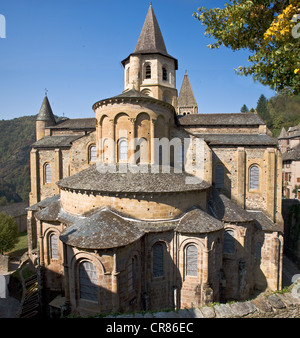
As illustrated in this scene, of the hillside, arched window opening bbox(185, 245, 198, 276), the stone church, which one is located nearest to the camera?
the stone church

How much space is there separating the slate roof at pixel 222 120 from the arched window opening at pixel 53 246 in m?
14.9

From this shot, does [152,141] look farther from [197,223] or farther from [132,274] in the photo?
[132,274]

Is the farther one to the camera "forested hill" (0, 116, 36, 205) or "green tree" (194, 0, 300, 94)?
"forested hill" (0, 116, 36, 205)

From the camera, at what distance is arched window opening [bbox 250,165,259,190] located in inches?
754

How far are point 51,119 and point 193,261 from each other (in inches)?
959

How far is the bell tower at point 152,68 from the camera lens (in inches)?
920

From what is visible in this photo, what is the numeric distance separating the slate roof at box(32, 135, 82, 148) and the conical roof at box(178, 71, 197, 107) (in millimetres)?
22459

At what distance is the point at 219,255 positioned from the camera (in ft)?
43.9

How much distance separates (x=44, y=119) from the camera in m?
26.8

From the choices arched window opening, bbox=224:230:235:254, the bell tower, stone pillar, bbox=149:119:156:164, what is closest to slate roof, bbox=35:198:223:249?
arched window opening, bbox=224:230:235:254

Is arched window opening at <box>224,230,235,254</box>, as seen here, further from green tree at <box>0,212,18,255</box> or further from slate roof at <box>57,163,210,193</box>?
green tree at <box>0,212,18,255</box>

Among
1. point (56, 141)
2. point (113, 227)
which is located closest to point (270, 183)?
point (113, 227)
